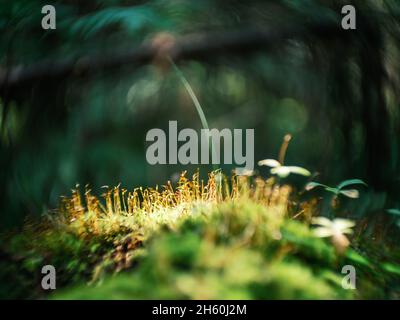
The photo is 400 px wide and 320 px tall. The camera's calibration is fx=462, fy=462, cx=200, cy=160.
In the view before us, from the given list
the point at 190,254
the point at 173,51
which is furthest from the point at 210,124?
the point at 190,254

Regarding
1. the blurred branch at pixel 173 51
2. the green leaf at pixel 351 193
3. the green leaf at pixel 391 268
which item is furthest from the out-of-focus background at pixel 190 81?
the green leaf at pixel 351 193

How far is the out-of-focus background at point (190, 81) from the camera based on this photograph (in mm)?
3043

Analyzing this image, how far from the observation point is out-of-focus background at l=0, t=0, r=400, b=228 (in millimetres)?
3043

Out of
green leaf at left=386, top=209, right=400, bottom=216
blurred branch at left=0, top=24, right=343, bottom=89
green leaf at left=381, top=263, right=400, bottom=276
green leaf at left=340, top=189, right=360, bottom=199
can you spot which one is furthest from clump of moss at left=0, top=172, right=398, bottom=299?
blurred branch at left=0, top=24, right=343, bottom=89

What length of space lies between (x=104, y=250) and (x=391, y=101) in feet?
6.80

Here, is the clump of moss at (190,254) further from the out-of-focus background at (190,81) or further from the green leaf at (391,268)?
the out-of-focus background at (190,81)

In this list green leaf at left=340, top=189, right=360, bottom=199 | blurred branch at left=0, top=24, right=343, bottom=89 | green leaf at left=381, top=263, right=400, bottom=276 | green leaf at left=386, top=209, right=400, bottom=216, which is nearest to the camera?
green leaf at left=340, top=189, right=360, bottom=199

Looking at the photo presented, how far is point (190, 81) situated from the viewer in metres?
4.21

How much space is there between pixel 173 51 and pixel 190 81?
524 mm

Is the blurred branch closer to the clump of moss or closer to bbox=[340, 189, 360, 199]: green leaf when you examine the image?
the clump of moss

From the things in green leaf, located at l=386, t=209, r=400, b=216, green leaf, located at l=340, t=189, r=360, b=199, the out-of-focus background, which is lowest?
green leaf, located at l=386, t=209, r=400, b=216

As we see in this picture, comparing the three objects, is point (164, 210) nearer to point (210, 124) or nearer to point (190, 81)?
point (190, 81)

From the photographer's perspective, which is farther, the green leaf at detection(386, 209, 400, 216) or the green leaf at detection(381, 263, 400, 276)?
the green leaf at detection(386, 209, 400, 216)
